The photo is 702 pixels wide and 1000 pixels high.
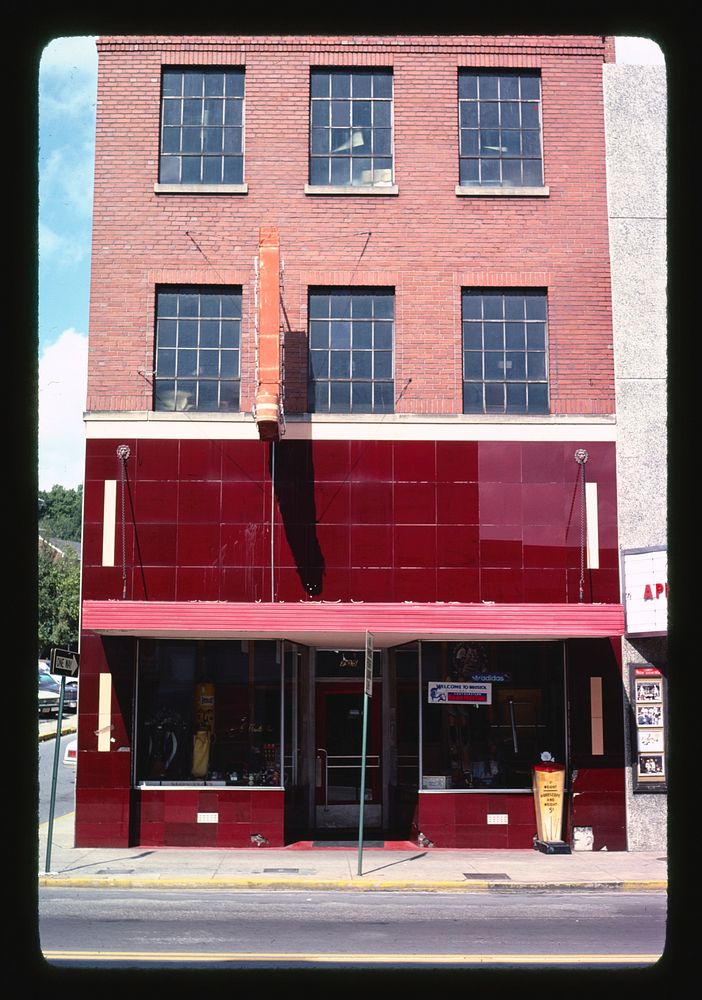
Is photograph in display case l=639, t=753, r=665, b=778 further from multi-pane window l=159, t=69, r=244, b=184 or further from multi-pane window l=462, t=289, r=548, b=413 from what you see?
multi-pane window l=159, t=69, r=244, b=184

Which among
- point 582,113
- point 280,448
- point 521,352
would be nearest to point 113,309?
point 280,448

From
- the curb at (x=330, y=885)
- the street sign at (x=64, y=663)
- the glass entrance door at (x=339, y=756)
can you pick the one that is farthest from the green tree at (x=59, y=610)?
the curb at (x=330, y=885)

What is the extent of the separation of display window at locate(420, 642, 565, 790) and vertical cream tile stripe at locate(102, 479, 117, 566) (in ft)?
19.2

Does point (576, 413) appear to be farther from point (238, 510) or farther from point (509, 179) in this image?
point (238, 510)

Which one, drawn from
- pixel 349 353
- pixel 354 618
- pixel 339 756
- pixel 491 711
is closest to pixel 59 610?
pixel 339 756

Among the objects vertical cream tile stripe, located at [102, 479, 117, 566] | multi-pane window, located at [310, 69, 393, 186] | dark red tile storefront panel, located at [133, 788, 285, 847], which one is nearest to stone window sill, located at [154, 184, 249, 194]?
multi-pane window, located at [310, 69, 393, 186]

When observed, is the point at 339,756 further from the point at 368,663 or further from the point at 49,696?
the point at 49,696

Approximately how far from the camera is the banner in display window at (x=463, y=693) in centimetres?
1984

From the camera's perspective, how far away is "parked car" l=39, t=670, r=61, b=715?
171 feet

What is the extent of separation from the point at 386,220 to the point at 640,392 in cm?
550

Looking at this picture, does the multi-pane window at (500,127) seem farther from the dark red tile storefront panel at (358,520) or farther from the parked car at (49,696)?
the parked car at (49,696)

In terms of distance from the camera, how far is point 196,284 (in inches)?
806

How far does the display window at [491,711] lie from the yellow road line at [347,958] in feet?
29.3

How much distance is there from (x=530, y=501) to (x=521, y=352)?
2758 millimetres
